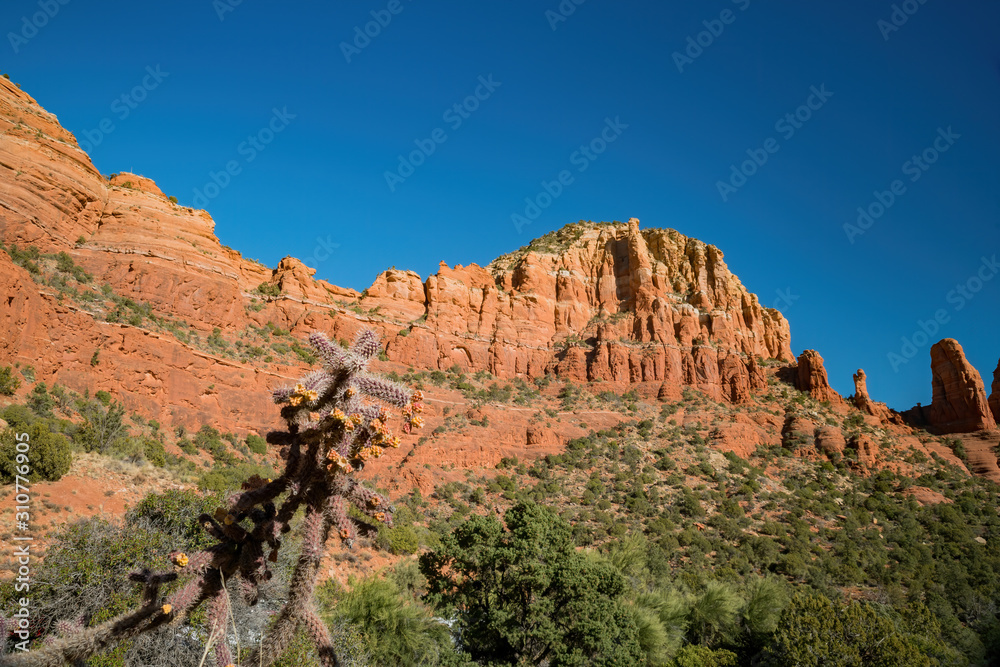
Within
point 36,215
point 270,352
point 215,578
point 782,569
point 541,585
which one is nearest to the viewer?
point 215,578

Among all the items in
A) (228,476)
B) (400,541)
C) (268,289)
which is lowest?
(400,541)

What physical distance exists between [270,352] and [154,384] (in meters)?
11.2

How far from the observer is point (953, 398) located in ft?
174

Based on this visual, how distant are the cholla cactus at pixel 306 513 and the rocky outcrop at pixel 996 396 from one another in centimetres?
6842

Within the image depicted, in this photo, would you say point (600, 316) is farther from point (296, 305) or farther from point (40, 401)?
point (40, 401)

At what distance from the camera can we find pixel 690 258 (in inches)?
2547

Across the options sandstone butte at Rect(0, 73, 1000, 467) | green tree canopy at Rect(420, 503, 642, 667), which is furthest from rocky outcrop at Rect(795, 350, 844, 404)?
green tree canopy at Rect(420, 503, 642, 667)

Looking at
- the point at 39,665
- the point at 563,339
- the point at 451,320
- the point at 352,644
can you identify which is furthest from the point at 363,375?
the point at 563,339

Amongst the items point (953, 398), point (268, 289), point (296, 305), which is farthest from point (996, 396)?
point (268, 289)

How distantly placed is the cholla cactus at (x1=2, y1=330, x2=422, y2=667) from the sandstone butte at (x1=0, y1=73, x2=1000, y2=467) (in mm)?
23093

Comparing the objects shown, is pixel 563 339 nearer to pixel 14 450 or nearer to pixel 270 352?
pixel 270 352

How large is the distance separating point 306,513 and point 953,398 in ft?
222

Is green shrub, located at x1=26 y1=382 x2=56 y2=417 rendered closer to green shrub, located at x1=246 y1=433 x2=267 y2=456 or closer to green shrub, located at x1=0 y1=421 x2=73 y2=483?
green shrub, located at x1=0 y1=421 x2=73 y2=483

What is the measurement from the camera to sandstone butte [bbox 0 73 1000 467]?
2797 centimetres
